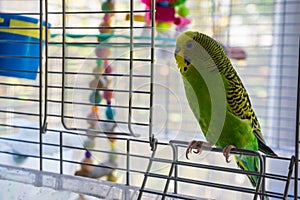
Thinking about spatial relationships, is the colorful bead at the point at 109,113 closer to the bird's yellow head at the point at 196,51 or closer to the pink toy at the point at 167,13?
the bird's yellow head at the point at 196,51

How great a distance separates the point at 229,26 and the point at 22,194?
39.8 inches

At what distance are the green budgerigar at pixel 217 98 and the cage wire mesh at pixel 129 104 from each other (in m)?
0.03

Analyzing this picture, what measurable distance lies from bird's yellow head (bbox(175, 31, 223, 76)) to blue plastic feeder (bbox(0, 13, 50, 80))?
380mm

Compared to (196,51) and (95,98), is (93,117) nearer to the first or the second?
(95,98)

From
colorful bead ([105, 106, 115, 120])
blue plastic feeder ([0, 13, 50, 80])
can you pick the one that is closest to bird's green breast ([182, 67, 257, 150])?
colorful bead ([105, 106, 115, 120])

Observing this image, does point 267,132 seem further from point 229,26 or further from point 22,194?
point 22,194

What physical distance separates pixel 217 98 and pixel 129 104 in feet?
0.44

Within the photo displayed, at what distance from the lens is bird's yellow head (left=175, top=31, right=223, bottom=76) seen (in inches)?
25.4

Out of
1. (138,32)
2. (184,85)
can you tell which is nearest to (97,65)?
(138,32)

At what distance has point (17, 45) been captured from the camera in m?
0.91

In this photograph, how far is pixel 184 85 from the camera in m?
0.70

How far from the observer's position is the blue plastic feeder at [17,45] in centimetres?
91

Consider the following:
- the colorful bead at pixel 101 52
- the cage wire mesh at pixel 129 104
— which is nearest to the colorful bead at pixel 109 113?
the cage wire mesh at pixel 129 104

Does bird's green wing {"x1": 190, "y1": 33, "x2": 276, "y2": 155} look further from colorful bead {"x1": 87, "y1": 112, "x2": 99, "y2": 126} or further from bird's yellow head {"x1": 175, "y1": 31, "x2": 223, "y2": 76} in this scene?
colorful bead {"x1": 87, "y1": 112, "x2": 99, "y2": 126}
